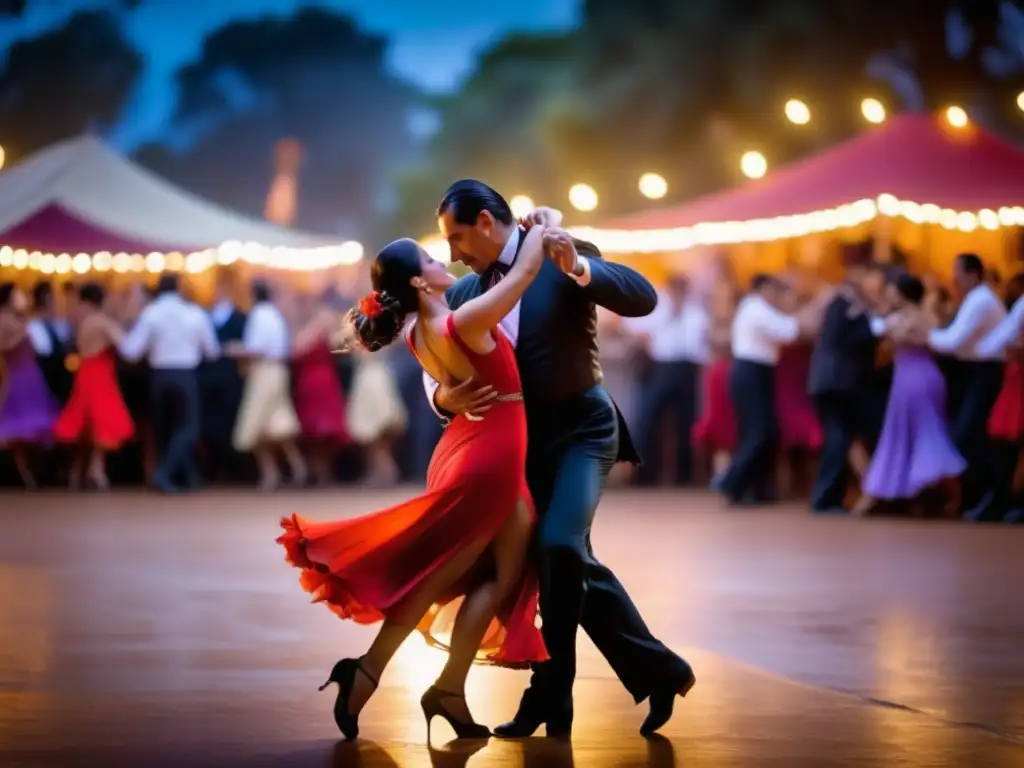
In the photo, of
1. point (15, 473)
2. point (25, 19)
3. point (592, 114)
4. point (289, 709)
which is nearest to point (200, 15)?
point (25, 19)

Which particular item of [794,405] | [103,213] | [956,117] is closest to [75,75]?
[103,213]

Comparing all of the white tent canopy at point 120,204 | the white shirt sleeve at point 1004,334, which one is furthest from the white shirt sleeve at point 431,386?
the white tent canopy at point 120,204

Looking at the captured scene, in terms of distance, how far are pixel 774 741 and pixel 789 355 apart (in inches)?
434

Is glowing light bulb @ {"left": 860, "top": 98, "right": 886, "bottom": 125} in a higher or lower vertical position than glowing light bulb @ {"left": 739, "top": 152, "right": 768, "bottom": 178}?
higher

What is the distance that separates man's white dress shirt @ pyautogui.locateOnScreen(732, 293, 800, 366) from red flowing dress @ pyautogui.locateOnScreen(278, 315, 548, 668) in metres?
9.95

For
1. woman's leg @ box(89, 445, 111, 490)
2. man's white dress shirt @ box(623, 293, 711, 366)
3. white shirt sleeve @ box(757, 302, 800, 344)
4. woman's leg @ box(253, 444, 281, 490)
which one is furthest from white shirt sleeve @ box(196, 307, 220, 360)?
white shirt sleeve @ box(757, 302, 800, 344)

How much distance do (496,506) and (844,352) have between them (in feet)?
30.4

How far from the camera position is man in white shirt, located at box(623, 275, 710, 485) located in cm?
1759

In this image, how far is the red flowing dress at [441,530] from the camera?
5.52 m

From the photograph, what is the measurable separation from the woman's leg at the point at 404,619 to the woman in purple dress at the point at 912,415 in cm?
892

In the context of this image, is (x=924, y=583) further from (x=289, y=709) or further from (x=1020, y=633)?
(x=289, y=709)

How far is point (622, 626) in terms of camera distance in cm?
578

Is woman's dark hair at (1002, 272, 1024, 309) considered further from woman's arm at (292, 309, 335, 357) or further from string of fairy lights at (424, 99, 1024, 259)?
woman's arm at (292, 309, 335, 357)

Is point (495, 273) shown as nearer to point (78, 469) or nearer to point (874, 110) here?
point (78, 469)
